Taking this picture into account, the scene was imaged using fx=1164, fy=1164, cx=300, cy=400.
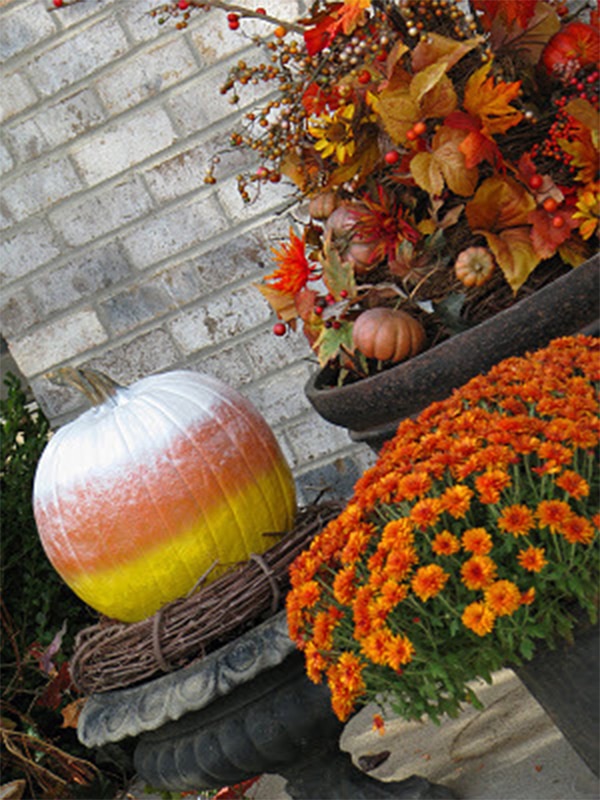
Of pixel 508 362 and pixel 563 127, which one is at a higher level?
pixel 563 127

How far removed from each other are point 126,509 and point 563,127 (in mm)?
885

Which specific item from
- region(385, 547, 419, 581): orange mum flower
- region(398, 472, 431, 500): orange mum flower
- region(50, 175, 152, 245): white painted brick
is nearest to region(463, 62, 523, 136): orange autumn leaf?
region(398, 472, 431, 500): orange mum flower

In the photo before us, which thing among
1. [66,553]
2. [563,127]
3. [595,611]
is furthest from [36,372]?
[595,611]

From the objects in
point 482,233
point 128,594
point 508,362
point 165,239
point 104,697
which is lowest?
point 104,697

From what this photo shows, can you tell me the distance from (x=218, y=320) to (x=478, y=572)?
4.99ft

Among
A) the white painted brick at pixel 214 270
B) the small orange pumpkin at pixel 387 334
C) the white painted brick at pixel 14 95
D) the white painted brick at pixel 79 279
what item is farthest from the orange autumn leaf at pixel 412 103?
the white painted brick at pixel 14 95

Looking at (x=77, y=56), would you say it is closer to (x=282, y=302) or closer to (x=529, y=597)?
(x=282, y=302)

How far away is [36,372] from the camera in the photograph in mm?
2832

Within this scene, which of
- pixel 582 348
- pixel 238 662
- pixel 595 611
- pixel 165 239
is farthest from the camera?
pixel 165 239

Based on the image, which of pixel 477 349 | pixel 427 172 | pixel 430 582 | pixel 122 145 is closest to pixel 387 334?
pixel 477 349

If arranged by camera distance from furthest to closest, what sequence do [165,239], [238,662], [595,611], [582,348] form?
[165,239] < [238,662] < [582,348] < [595,611]

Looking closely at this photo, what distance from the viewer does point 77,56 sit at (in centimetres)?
265

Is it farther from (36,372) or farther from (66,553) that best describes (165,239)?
(66,553)

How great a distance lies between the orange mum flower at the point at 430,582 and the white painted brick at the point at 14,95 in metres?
1.84
